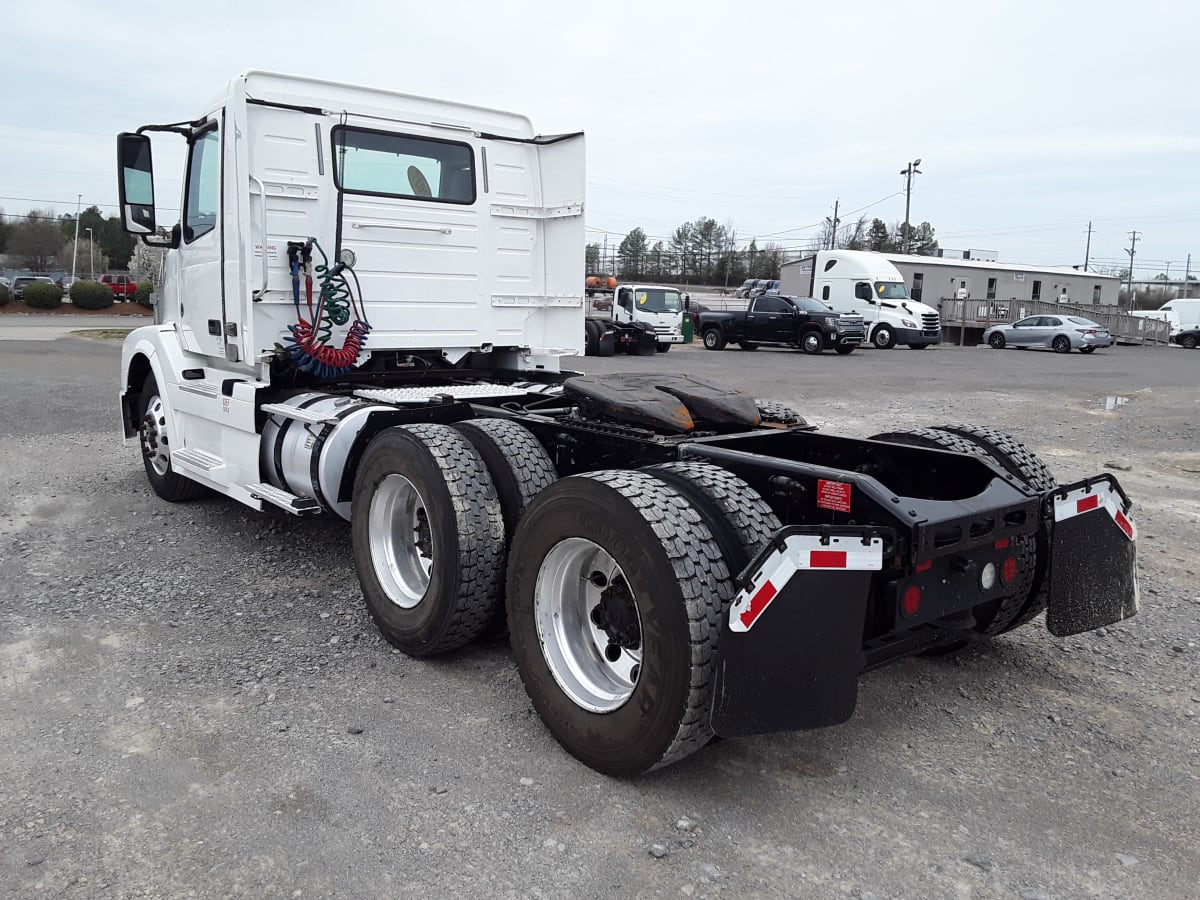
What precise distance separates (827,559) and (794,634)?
9.5 inches

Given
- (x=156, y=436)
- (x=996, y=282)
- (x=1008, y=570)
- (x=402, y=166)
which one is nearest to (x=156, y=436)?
(x=156, y=436)

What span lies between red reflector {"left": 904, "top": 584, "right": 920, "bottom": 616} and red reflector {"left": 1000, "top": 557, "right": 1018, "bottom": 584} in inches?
18.6

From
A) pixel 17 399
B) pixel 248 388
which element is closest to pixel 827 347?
pixel 17 399

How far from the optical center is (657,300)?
92.5 feet

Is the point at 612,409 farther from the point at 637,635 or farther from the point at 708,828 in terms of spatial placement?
the point at 708,828

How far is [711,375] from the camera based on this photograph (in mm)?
20094

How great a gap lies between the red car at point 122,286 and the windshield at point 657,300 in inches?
1148

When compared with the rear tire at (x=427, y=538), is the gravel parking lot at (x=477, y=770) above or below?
below

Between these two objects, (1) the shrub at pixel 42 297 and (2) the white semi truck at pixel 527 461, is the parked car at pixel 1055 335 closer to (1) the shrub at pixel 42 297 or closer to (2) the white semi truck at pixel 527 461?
(2) the white semi truck at pixel 527 461

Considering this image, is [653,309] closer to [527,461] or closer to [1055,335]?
[1055,335]

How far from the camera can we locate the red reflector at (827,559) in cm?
279

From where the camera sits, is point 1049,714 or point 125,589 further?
point 125,589

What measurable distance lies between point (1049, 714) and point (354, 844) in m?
2.67

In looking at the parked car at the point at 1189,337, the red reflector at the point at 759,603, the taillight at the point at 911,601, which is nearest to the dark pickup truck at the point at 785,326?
the parked car at the point at 1189,337
